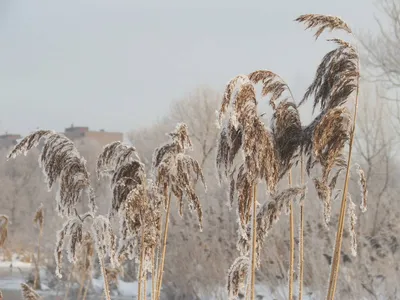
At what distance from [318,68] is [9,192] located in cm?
3868

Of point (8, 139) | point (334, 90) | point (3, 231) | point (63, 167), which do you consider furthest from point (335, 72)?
point (8, 139)

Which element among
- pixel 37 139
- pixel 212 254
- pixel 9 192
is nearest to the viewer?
pixel 37 139

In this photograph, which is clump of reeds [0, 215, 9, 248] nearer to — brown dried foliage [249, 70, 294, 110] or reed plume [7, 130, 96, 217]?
reed plume [7, 130, 96, 217]

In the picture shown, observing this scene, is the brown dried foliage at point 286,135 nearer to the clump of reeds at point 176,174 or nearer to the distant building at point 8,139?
the clump of reeds at point 176,174

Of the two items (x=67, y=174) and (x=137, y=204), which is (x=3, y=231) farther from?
(x=137, y=204)

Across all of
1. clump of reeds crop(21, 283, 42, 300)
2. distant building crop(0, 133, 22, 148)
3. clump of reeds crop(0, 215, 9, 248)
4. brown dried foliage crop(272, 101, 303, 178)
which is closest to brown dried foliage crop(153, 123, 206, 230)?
brown dried foliage crop(272, 101, 303, 178)

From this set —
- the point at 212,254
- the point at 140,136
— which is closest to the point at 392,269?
the point at 212,254

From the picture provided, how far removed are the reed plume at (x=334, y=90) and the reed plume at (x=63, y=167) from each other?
1004mm

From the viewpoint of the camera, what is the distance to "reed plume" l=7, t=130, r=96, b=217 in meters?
3.08

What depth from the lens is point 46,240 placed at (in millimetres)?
19922

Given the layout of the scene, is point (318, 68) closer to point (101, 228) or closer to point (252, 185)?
point (252, 185)

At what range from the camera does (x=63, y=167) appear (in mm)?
3094

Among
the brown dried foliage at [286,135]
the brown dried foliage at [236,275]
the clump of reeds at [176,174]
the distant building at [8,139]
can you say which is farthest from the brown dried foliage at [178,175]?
the distant building at [8,139]

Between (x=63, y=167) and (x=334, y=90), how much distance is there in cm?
117
